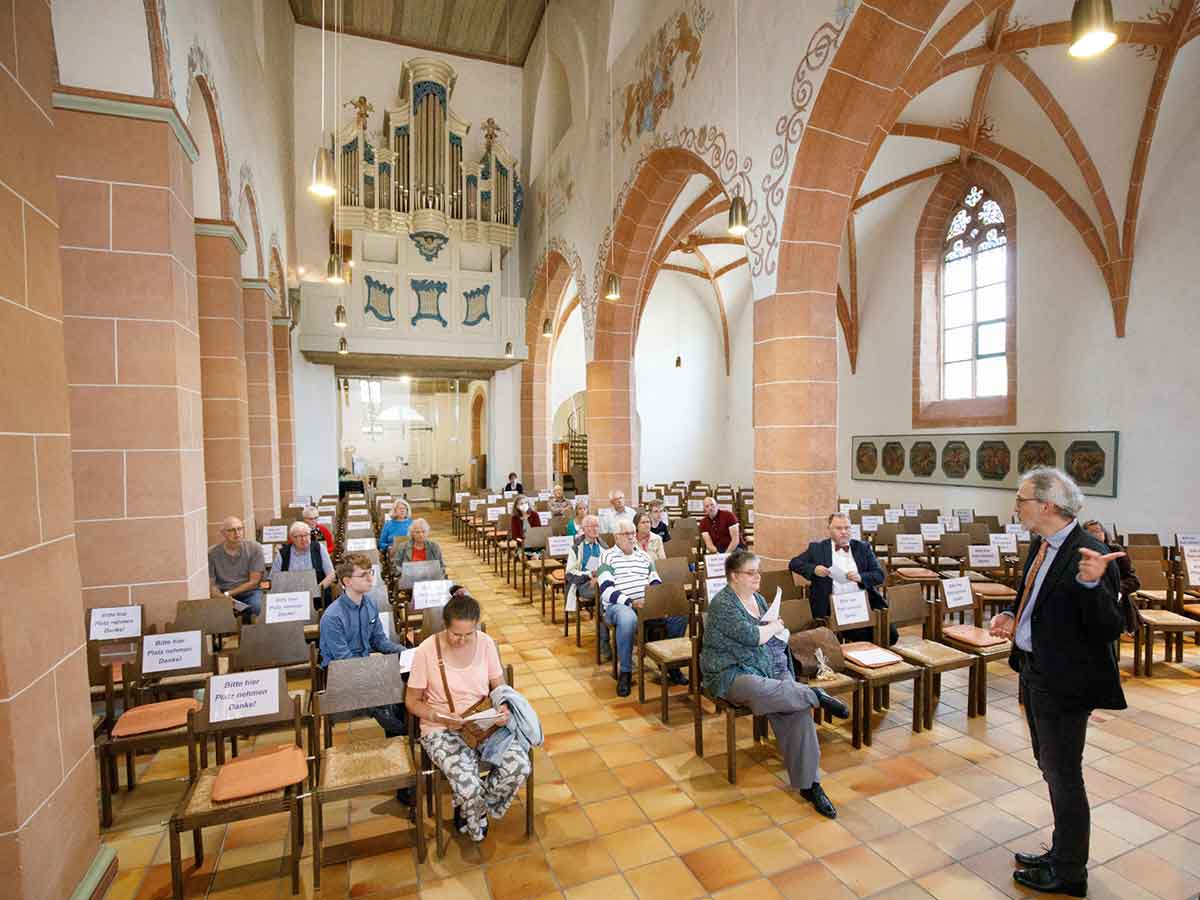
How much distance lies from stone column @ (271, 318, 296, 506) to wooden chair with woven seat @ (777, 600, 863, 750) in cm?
979

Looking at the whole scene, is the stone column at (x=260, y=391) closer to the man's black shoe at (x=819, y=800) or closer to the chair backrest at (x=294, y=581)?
the chair backrest at (x=294, y=581)

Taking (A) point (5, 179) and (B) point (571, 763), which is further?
(B) point (571, 763)

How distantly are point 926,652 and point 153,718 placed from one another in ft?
14.0

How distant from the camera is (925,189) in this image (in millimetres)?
10812

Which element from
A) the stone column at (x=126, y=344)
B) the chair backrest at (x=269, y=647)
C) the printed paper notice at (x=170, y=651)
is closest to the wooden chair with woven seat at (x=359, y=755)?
the chair backrest at (x=269, y=647)

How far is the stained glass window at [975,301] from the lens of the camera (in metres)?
10.1

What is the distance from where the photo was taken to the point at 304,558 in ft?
16.9

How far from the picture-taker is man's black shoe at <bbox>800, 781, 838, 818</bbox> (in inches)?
114

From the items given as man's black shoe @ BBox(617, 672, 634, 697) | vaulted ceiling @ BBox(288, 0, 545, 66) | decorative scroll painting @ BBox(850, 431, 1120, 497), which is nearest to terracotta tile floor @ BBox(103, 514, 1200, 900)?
man's black shoe @ BBox(617, 672, 634, 697)

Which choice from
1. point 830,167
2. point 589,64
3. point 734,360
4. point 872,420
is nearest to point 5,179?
point 830,167

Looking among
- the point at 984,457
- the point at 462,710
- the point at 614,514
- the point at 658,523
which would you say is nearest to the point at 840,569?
the point at 658,523

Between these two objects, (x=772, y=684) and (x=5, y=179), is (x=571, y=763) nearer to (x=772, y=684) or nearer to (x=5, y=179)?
(x=772, y=684)

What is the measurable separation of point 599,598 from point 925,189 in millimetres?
10086

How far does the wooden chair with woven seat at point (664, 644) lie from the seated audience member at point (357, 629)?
156cm
